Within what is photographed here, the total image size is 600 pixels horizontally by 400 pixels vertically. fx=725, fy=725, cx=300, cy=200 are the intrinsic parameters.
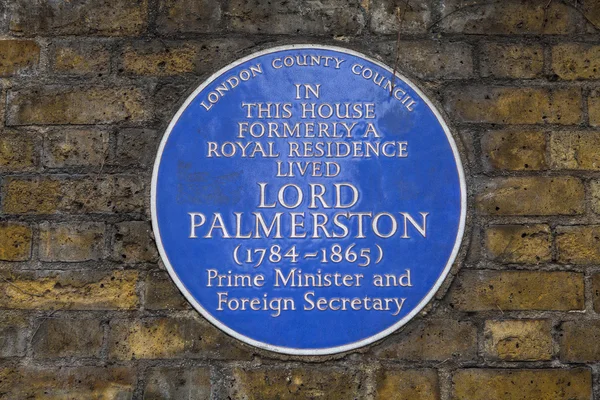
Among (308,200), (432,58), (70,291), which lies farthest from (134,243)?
(432,58)

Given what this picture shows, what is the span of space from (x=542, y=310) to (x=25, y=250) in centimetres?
184

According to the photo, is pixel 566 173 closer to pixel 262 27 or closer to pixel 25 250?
pixel 262 27

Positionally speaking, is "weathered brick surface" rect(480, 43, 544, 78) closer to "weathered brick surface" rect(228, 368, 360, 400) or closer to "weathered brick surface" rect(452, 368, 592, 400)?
"weathered brick surface" rect(452, 368, 592, 400)

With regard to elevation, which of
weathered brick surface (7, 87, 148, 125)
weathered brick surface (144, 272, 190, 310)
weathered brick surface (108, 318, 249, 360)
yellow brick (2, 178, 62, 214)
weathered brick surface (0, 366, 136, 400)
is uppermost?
weathered brick surface (7, 87, 148, 125)

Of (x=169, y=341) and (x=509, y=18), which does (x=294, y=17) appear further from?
(x=169, y=341)

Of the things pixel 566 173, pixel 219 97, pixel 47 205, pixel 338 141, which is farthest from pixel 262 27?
pixel 566 173

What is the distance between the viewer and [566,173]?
2.63 m

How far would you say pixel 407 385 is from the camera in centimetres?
249

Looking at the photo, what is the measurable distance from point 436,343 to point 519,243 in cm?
47

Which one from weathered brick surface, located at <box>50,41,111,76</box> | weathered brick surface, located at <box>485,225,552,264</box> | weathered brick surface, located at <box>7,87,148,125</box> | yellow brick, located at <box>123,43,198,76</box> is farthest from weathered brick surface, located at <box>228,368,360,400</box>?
weathered brick surface, located at <box>50,41,111,76</box>

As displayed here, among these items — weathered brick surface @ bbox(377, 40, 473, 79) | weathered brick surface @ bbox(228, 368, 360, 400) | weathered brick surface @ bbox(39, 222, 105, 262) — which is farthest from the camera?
weathered brick surface @ bbox(377, 40, 473, 79)

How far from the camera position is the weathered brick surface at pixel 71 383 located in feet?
8.16

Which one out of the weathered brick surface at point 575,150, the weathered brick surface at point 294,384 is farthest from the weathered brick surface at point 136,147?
the weathered brick surface at point 575,150

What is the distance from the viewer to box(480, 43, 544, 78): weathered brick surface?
2.70 meters
